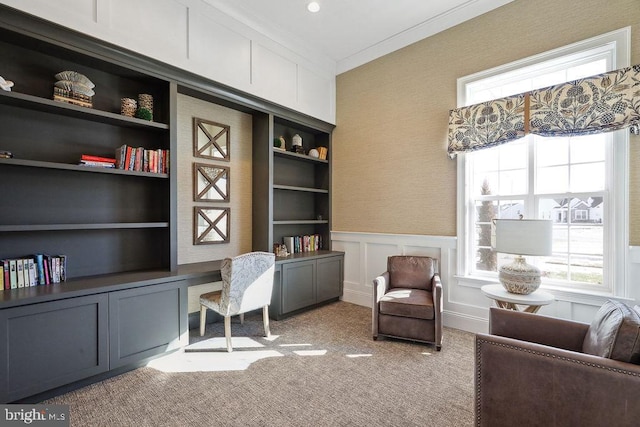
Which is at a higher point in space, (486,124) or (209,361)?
(486,124)

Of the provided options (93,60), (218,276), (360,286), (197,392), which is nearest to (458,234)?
(360,286)

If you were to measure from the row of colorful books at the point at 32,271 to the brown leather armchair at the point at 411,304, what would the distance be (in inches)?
107

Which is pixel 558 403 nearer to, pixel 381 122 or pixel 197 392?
pixel 197 392

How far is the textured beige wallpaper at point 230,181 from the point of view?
132 inches

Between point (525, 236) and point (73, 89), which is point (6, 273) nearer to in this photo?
point (73, 89)

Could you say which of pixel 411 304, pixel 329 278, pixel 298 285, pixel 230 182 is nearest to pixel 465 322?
pixel 411 304

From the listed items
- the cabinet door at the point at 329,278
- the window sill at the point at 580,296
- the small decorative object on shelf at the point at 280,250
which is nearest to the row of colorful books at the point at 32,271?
the small decorative object on shelf at the point at 280,250

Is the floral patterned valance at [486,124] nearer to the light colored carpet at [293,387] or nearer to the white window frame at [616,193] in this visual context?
the white window frame at [616,193]

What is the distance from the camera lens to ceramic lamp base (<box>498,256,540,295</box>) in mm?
2549

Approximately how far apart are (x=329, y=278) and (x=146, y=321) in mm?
2337

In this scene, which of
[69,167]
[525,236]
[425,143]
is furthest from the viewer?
[425,143]

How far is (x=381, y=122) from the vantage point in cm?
411

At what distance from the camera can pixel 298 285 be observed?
3.83 metres

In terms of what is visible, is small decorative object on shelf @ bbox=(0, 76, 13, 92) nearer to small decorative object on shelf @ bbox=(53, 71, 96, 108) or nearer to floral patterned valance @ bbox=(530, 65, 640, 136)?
small decorative object on shelf @ bbox=(53, 71, 96, 108)
